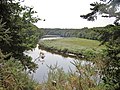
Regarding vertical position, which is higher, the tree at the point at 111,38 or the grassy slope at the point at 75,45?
the tree at the point at 111,38

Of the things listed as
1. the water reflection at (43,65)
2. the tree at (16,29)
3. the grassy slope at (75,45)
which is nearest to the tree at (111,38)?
the water reflection at (43,65)

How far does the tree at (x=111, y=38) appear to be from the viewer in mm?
6504

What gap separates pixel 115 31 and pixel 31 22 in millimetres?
7192

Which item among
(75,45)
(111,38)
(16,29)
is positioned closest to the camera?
(111,38)

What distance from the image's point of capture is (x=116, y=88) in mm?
6438

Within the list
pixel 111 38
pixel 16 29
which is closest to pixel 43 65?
pixel 16 29

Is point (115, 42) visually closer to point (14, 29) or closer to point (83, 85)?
point (83, 85)

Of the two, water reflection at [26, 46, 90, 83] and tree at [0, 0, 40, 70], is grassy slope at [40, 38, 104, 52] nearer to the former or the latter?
water reflection at [26, 46, 90, 83]

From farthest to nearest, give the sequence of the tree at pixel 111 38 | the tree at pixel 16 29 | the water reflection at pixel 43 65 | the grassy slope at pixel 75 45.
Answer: the grassy slope at pixel 75 45
the tree at pixel 16 29
the water reflection at pixel 43 65
the tree at pixel 111 38

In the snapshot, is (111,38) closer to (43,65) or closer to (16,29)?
(16,29)

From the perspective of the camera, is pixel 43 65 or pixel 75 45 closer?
pixel 43 65

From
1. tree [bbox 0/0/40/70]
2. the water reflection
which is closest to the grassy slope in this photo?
the water reflection

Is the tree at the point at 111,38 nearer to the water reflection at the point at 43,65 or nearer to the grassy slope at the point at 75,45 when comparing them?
the water reflection at the point at 43,65

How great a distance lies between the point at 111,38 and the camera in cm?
684
